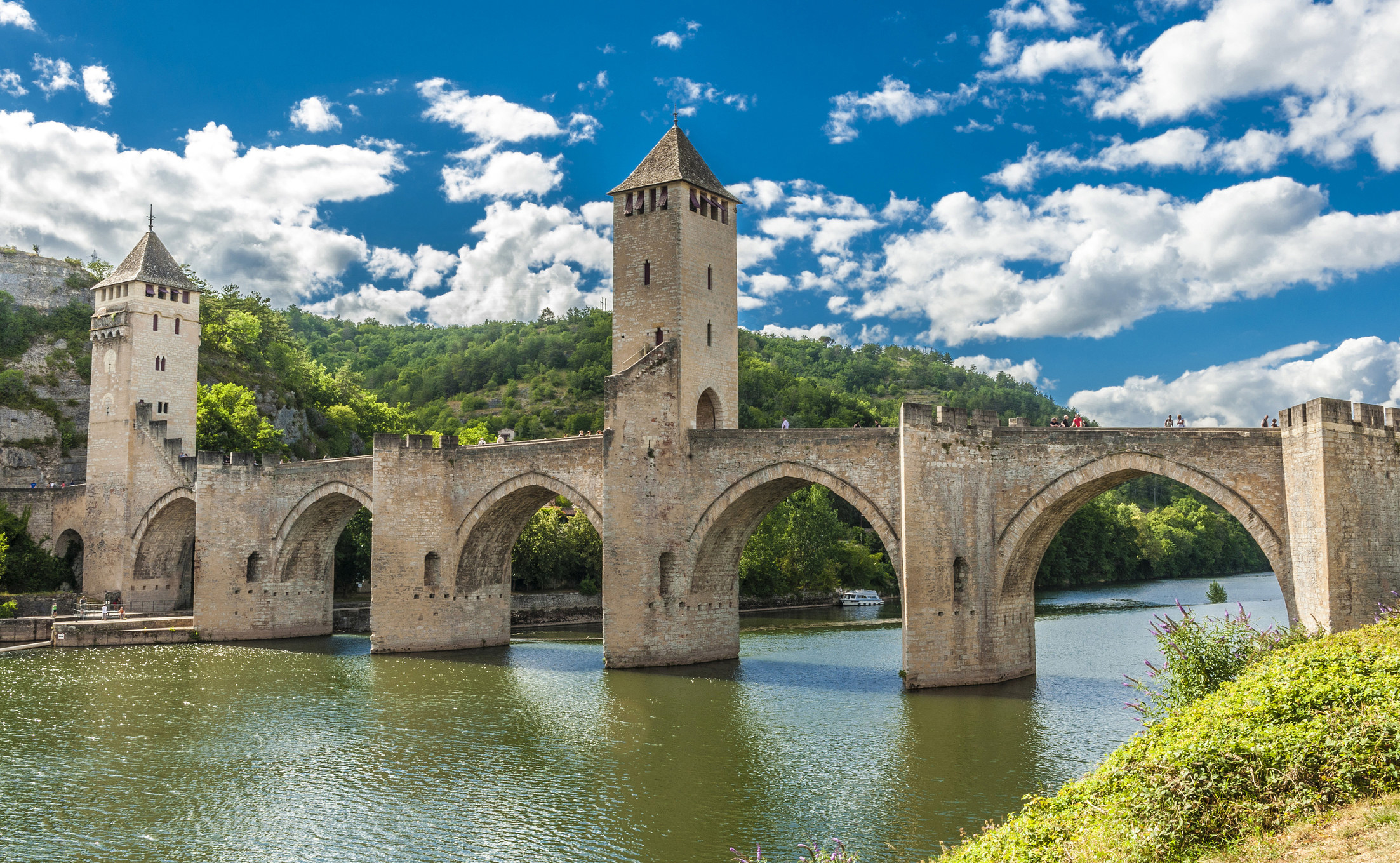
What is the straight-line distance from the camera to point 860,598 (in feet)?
156

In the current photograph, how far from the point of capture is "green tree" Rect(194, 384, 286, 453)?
1806 inches

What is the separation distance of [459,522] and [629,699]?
32.6 feet

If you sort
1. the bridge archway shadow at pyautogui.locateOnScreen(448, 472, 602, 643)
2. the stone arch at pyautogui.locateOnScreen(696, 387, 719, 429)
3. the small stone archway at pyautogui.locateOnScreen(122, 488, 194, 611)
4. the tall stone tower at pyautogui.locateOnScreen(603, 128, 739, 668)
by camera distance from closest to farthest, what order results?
the tall stone tower at pyautogui.locateOnScreen(603, 128, 739, 668) → the stone arch at pyautogui.locateOnScreen(696, 387, 719, 429) → the bridge archway shadow at pyautogui.locateOnScreen(448, 472, 602, 643) → the small stone archway at pyautogui.locateOnScreen(122, 488, 194, 611)

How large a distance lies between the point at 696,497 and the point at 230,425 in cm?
3014

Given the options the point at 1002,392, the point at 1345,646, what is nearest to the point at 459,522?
the point at 1345,646

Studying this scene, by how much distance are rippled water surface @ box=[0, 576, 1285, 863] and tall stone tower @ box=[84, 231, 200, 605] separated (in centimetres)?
983

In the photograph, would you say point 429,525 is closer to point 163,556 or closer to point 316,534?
point 316,534

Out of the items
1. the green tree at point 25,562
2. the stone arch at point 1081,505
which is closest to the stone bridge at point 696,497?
the stone arch at point 1081,505

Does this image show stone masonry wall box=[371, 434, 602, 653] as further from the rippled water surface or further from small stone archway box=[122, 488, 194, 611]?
small stone archway box=[122, 488, 194, 611]

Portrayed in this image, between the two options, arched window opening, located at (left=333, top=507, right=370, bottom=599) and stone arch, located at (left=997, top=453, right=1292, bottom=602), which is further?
arched window opening, located at (left=333, top=507, right=370, bottom=599)

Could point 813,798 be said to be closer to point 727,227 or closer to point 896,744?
point 896,744

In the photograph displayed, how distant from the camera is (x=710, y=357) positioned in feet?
90.1

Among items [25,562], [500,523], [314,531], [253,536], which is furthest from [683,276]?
[25,562]

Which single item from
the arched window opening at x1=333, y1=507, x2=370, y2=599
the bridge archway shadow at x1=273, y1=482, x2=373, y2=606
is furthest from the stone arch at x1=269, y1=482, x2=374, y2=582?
the arched window opening at x1=333, y1=507, x2=370, y2=599
